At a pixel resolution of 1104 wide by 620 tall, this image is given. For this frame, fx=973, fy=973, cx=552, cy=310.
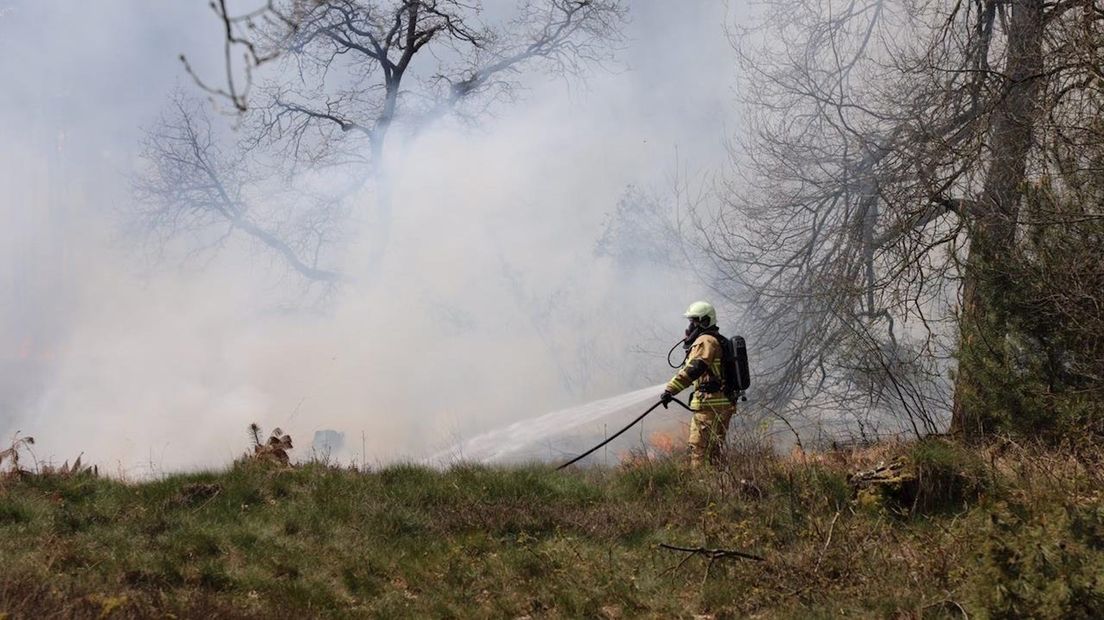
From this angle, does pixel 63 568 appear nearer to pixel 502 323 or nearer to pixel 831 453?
pixel 831 453

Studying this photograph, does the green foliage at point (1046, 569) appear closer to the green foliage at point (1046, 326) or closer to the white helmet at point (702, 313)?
the green foliage at point (1046, 326)

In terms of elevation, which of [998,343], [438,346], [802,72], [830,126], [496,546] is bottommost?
[496,546]

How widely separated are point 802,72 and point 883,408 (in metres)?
4.39

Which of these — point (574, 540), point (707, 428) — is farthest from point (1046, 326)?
point (574, 540)

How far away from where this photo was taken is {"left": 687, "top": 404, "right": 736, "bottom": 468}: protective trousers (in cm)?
745

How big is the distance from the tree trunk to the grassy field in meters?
1.03

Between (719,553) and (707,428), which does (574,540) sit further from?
(707,428)

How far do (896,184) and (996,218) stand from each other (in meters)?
1.25

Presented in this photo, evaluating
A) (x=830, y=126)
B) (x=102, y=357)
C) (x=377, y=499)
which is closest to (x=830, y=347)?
(x=830, y=126)

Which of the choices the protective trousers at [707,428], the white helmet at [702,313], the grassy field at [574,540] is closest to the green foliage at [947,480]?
the grassy field at [574,540]

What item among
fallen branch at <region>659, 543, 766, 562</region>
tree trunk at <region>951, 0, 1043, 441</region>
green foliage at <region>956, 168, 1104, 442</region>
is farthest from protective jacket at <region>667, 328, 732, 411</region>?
fallen branch at <region>659, 543, 766, 562</region>

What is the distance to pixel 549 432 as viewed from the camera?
14367 mm

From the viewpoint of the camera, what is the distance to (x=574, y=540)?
6.02 m

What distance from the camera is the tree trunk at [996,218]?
8.19 meters
